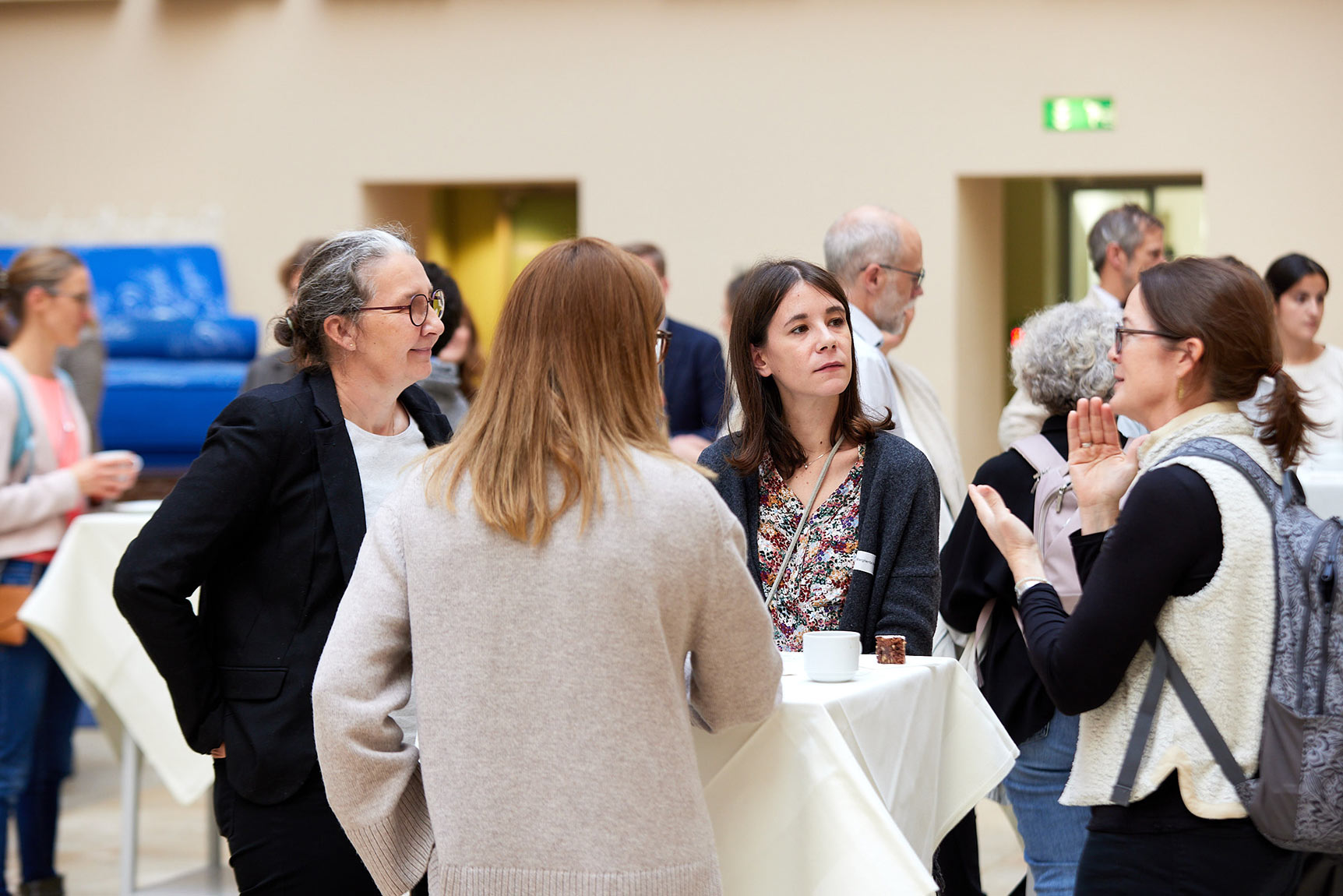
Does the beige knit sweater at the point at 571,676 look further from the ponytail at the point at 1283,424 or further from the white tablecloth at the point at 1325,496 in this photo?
the white tablecloth at the point at 1325,496

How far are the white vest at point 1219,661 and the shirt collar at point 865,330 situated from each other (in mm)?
1682

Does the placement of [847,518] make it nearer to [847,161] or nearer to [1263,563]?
[1263,563]

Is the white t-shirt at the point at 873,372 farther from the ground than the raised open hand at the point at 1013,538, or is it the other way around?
the white t-shirt at the point at 873,372

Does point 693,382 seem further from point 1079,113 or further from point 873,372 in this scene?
point 1079,113

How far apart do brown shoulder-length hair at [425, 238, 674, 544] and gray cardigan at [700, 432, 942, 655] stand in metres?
0.80

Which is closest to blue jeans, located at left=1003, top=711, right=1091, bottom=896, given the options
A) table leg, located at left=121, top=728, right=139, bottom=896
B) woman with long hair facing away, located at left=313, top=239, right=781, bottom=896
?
woman with long hair facing away, located at left=313, top=239, right=781, bottom=896

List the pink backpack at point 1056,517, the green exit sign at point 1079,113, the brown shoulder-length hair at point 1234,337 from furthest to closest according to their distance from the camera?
the green exit sign at point 1079,113 < the pink backpack at point 1056,517 < the brown shoulder-length hair at point 1234,337

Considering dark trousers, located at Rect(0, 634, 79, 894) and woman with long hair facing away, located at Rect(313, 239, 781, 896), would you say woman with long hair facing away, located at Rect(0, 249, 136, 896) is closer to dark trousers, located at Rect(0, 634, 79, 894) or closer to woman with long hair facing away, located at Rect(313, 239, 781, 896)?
dark trousers, located at Rect(0, 634, 79, 894)

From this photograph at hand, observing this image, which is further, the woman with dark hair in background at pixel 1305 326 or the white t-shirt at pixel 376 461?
the woman with dark hair in background at pixel 1305 326

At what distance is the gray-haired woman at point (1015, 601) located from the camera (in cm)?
297

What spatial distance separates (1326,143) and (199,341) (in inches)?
226

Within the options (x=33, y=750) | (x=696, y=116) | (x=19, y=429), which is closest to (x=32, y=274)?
(x=19, y=429)

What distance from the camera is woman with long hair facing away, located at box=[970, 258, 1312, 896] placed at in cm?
205

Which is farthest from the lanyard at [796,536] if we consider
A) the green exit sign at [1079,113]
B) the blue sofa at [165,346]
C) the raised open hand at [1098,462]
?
the blue sofa at [165,346]
